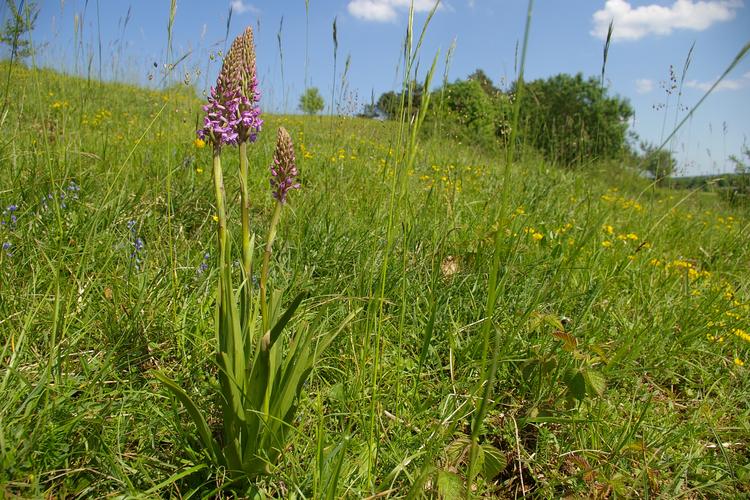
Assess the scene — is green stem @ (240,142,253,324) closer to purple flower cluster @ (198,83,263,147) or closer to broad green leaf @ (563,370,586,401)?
purple flower cluster @ (198,83,263,147)

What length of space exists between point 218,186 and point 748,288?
3.10m

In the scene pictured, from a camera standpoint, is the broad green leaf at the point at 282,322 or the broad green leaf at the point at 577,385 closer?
the broad green leaf at the point at 282,322

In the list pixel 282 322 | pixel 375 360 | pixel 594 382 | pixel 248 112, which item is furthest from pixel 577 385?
pixel 248 112

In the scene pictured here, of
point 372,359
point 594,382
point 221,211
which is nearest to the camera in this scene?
point 221,211

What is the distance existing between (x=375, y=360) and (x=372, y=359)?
1.66 feet

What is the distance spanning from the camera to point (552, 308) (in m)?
2.03

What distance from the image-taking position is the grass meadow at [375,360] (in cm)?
118

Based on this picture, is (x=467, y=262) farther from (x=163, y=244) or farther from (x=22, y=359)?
(x=22, y=359)

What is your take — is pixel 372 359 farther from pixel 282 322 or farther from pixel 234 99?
pixel 234 99

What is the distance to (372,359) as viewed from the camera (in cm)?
163

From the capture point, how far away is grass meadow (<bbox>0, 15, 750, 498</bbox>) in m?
1.18

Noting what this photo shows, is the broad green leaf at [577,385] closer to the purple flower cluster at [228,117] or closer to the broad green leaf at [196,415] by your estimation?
the broad green leaf at [196,415]

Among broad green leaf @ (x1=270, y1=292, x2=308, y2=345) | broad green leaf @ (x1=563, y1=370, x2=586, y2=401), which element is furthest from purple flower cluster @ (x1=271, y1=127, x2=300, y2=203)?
broad green leaf @ (x1=563, y1=370, x2=586, y2=401)

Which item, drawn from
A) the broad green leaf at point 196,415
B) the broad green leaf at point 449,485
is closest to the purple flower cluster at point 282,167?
the broad green leaf at point 196,415
